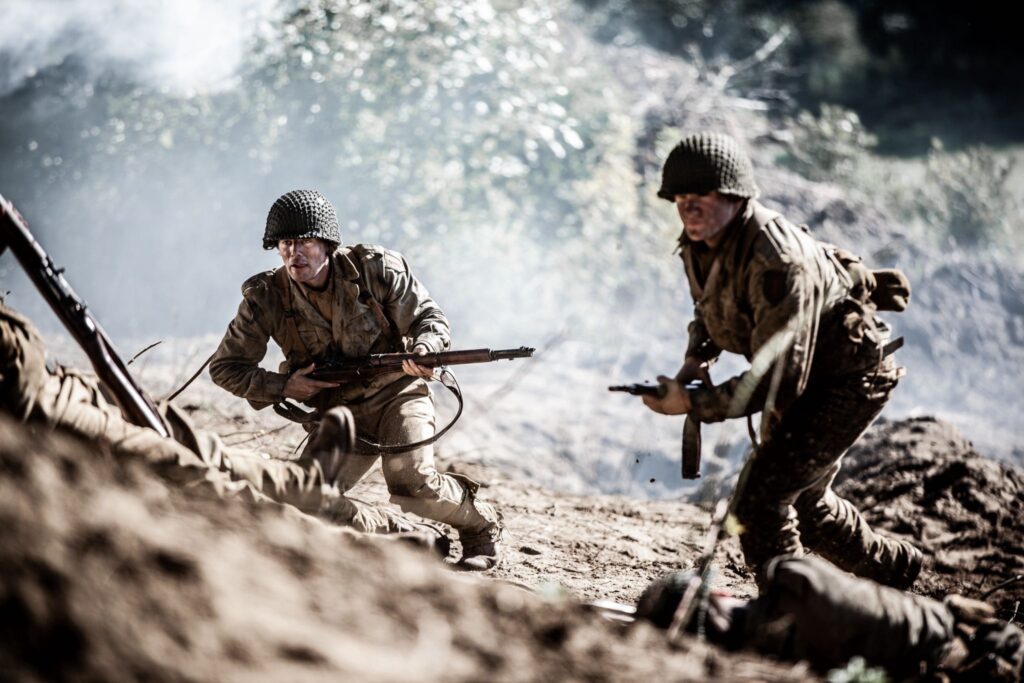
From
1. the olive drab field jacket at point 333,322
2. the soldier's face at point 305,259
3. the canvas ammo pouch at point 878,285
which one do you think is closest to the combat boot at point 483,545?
the olive drab field jacket at point 333,322

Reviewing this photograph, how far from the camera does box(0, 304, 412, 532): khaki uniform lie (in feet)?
9.36

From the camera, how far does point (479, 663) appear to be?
6.06 feet

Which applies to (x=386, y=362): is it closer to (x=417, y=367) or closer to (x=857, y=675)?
(x=417, y=367)

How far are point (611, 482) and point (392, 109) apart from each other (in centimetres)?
687

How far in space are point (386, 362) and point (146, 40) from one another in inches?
420

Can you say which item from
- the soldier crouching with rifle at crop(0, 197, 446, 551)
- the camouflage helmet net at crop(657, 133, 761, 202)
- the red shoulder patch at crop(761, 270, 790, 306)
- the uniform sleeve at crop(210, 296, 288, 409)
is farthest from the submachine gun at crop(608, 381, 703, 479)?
the uniform sleeve at crop(210, 296, 288, 409)

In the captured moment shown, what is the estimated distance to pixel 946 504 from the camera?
6.24 m

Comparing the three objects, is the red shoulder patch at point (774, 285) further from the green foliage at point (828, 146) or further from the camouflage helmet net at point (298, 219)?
the green foliage at point (828, 146)

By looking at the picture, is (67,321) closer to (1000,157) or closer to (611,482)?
(611,482)

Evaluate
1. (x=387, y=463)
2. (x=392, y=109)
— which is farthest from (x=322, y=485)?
(x=392, y=109)

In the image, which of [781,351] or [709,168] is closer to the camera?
[781,351]

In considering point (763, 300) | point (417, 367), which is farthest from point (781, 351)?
point (417, 367)

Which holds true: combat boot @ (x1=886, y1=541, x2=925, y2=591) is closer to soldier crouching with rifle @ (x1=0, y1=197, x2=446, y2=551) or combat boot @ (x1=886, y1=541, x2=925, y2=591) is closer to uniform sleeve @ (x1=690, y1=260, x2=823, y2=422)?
uniform sleeve @ (x1=690, y1=260, x2=823, y2=422)

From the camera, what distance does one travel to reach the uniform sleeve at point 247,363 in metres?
4.80
